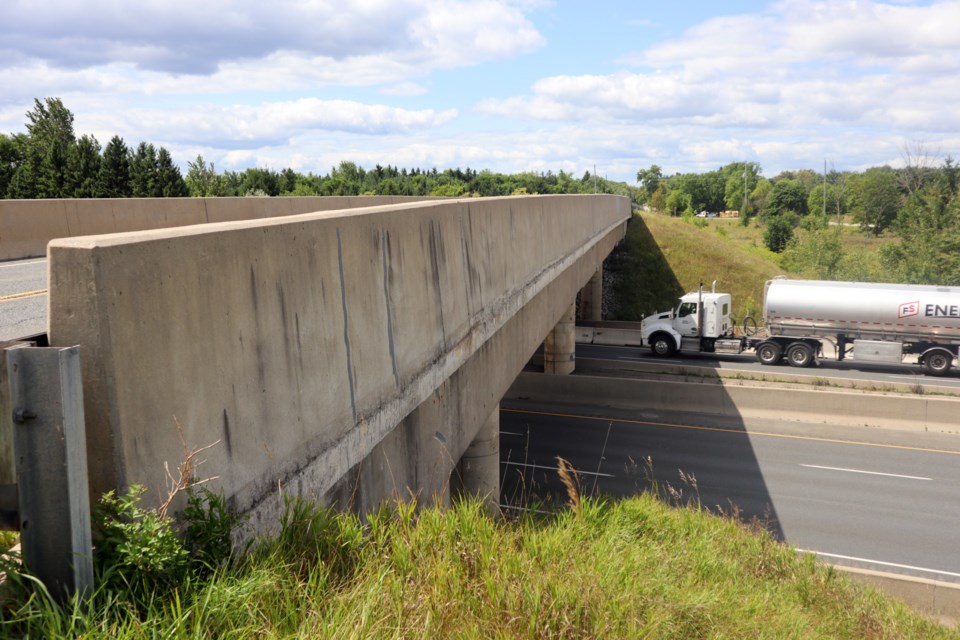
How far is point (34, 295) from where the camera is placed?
25.8 ft

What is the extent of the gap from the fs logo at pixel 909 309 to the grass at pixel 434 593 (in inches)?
1047

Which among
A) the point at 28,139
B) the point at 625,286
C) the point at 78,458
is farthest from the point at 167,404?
the point at 28,139

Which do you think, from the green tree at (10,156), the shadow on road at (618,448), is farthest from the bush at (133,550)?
the green tree at (10,156)

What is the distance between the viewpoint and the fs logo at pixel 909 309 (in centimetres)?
2997

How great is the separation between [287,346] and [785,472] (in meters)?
19.3

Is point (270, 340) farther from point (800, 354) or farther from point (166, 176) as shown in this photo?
point (166, 176)

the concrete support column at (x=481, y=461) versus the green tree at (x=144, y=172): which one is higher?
the green tree at (x=144, y=172)

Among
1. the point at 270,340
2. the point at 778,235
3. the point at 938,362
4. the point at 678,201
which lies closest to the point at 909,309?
the point at 938,362

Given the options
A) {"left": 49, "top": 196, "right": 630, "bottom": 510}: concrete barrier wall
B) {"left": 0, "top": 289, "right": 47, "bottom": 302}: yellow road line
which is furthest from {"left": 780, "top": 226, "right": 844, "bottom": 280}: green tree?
{"left": 0, "top": 289, "right": 47, "bottom": 302}: yellow road line

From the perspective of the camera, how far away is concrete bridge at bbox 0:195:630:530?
3240mm

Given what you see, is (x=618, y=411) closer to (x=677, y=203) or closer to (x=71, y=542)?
(x=71, y=542)

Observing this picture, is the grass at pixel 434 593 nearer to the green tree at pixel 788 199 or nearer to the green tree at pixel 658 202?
the green tree at pixel 788 199

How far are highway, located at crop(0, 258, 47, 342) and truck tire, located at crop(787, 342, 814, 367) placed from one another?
2824 cm

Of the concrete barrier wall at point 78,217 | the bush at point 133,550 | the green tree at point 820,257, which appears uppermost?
the concrete barrier wall at point 78,217
